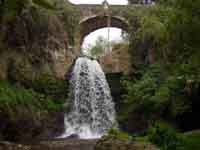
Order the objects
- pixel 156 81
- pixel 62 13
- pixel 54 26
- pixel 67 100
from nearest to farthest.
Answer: pixel 156 81, pixel 67 100, pixel 54 26, pixel 62 13

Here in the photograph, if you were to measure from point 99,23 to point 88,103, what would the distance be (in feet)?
24.7

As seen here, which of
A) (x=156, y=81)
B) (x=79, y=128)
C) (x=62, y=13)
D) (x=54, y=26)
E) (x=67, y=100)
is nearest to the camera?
(x=156, y=81)

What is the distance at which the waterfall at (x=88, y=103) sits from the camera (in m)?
16.5

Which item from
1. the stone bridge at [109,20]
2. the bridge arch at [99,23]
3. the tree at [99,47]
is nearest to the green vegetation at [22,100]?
the stone bridge at [109,20]

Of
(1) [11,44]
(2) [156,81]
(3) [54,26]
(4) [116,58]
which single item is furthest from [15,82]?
(4) [116,58]

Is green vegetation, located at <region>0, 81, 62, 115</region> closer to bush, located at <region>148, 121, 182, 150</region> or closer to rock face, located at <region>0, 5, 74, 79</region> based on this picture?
rock face, located at <region>0, 5, 74, 79</region>

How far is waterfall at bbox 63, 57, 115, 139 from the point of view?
16.5 metres

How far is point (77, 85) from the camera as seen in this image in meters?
18.4

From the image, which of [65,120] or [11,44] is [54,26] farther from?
[65,120]

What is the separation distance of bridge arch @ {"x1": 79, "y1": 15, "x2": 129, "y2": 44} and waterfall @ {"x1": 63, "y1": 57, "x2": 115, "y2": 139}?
3437mm

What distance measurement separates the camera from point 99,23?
23219 mm

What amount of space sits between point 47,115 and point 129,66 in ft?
21.9

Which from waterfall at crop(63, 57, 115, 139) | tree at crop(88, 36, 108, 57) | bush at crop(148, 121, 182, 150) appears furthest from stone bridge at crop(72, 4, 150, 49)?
bush at crop(148, 121, 182, 150)

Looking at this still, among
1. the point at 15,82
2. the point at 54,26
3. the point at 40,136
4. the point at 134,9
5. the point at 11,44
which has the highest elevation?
the point at 134,9
